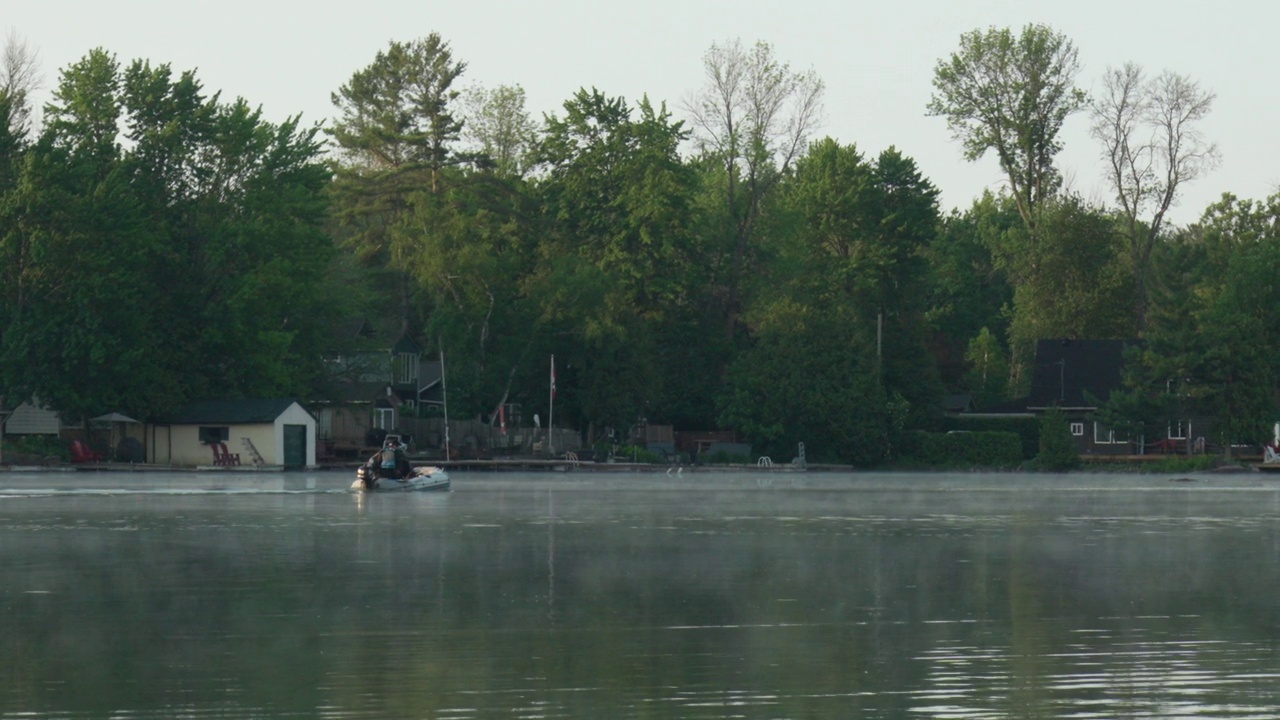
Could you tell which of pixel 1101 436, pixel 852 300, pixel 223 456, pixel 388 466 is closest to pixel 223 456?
pixel 223 456

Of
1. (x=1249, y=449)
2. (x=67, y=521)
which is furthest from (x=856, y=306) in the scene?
(x=67, y=521)

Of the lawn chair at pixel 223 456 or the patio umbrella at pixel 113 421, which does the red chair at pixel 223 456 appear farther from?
the patio umbrella at pixel 113 421

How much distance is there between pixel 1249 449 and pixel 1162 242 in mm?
16255

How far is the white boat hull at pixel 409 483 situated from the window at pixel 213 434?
73.8ft

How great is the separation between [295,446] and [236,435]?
8.18ft

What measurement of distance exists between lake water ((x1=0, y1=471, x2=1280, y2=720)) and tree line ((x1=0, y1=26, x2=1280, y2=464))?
36.3m

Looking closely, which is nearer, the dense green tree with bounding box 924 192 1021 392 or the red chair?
the red chair

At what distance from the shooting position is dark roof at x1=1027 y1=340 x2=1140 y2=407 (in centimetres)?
9881

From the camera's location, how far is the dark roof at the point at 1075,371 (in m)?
98.8

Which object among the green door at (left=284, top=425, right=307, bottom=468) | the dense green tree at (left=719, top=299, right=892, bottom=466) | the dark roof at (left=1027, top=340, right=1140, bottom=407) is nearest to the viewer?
the green door at (left=284, top=425, right=307, bottom=468)

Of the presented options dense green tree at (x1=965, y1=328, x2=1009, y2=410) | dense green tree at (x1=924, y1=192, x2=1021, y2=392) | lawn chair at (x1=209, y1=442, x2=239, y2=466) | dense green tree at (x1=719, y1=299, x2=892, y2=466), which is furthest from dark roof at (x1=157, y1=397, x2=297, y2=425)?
dense green tree at (x1=924, y1=192, x2=1021, y2=392)

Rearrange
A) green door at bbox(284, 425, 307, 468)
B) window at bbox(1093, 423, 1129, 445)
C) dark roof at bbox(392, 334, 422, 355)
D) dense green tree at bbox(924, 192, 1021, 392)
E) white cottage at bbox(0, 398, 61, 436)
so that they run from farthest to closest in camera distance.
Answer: dense green tree at bbox(924, 192, 1021, 392), window at bbox(1093, 423, 1129, 445), dark roof at bbox(392, 334, 422, 355), white cottage at bbox(0, 398, 61, 436), green door at bbox(284, 425, 307, 468)

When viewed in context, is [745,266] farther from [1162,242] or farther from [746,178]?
[1162,242]

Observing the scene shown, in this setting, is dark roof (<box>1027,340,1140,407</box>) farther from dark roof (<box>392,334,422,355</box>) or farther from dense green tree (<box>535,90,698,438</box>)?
dark roof (<box>392,334,422,355</box>)
